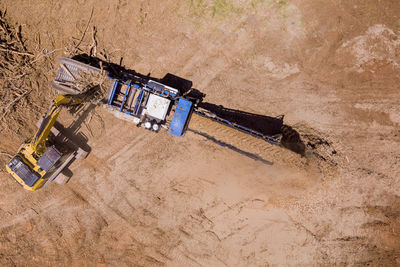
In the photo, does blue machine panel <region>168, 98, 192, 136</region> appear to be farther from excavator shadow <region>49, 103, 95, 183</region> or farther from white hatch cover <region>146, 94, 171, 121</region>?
excavator shadow <region>49, 103, 95, 183</region>

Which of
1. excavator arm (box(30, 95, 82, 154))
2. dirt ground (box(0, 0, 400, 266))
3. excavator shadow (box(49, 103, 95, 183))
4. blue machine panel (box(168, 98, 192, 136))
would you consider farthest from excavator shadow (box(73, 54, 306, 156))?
excavator shadow (box(49, 103, 95, 183))

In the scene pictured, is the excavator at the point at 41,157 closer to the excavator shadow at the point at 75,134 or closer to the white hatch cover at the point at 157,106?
the excavator shadow at the point at 75,134

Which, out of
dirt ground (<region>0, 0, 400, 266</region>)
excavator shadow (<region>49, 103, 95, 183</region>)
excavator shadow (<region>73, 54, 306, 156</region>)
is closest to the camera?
dirt ground (<region>0, 0, 400, 266</region>)

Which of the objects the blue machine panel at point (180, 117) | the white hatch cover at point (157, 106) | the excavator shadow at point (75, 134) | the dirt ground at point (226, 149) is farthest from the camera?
the excavator shadow at point (75, 134)

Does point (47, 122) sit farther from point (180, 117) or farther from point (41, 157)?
point (180, 117)

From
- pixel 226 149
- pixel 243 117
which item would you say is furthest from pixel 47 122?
pixel 243 117

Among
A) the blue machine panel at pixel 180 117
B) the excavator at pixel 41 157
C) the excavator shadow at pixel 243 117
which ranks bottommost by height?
the excavator at pixel 41 157

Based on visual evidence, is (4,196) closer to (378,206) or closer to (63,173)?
(63,173)

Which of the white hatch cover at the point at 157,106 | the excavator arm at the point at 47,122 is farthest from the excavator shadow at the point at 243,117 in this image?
the excavator arm at the point at 47,122
